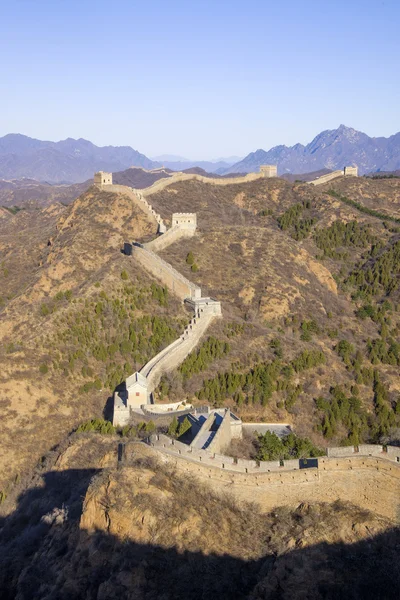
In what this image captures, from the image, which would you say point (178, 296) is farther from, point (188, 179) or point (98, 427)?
point (188, 179)

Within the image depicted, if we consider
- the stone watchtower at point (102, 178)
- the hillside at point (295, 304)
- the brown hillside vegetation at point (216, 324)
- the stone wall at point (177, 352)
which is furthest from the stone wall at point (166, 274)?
the stone watchtower at point (102, 178)

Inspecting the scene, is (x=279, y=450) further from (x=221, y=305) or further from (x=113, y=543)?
(x=221, y=305)

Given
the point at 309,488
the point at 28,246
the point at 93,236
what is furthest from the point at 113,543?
the point at 28,246

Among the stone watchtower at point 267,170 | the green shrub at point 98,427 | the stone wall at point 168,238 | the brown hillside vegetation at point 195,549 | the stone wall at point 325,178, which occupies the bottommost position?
the green shrub at point 98,427

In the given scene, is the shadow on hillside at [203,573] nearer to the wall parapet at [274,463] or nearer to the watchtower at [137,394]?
the wall parapet at [274,463]


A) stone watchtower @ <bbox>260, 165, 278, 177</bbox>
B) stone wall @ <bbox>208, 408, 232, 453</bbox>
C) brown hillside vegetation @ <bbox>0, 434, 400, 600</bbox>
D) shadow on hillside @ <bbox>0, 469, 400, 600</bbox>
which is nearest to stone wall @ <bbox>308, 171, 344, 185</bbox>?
stone watchtower @ <bbox>260, 165, 278, 177</bbox>

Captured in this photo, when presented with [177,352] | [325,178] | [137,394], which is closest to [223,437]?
[137,394]

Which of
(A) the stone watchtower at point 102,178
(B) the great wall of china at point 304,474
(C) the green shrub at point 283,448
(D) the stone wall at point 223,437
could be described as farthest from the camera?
(A) the stone watchtower at point 102,178
